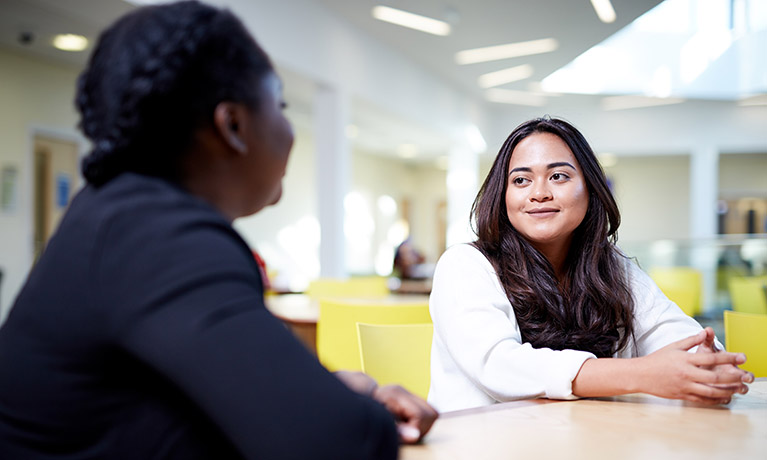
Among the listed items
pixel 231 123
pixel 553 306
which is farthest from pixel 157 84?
pixel 553 306

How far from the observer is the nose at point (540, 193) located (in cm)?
164

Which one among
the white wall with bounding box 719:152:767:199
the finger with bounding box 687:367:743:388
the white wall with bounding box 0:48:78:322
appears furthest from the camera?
the white wall with bounding box 719:152:767:199

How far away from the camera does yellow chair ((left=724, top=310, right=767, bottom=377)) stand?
2.05m

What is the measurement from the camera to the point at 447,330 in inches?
56.5

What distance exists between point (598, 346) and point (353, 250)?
13811 millimetres

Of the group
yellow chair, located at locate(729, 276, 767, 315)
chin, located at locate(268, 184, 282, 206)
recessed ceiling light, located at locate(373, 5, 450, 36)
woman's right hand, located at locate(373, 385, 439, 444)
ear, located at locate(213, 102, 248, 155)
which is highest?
recessed ceiling light, located at locate(373, 5, 450, 36)

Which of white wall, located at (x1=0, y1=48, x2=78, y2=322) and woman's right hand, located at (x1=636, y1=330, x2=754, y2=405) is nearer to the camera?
woman's right hand, located at (x1=636, y1=330, x2=754, y2=405)

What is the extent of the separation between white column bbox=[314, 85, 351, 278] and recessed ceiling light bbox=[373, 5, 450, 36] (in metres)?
1.10

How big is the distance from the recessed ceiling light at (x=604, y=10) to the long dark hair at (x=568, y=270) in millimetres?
6401

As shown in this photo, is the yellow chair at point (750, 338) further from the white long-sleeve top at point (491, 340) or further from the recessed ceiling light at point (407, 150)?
the recessed ceiling light at point (407, 150)

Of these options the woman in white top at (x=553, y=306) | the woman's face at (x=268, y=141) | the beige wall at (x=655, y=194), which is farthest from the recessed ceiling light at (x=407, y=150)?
the woman's face at (x=268, y=141)

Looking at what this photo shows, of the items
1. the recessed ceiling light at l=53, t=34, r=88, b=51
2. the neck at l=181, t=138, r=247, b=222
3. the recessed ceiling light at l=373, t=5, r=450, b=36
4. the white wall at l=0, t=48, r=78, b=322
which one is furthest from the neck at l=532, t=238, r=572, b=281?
the white wall at l=0, t=48, r=78, b=322

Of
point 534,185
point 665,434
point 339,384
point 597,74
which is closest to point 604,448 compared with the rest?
point 665,434

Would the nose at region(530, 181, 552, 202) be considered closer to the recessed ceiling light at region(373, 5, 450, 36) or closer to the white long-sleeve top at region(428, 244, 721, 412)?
the white long-sleeve top at region(428, 244, 721, 412)
